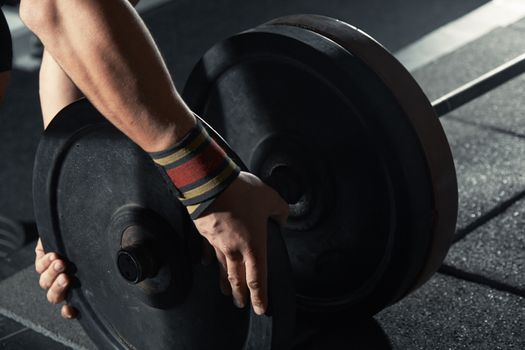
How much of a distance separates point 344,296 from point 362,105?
0.33 meters

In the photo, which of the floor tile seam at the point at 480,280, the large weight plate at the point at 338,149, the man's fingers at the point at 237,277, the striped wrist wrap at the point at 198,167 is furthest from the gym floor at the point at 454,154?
the striped wrist wrap at the point at 198,167

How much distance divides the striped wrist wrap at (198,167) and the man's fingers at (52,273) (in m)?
0.36

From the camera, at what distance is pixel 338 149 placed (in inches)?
55.6

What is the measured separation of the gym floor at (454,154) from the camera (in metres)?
1.48

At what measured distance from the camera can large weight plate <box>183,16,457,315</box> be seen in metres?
1.31

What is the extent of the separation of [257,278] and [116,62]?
306mm

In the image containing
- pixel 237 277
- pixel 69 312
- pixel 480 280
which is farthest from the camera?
pixel 480 280

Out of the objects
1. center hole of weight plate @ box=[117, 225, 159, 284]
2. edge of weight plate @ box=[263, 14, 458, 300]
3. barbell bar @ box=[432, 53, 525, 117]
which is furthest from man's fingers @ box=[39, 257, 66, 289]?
barbell bar @ box=[432, 53, 525, 117]

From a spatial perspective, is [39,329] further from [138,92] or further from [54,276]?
[138,92]

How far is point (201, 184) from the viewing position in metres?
1.07

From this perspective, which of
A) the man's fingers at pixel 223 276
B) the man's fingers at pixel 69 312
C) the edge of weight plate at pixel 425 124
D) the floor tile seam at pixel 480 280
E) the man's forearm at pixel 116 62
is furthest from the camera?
the floor tile seam at pixel 480 280

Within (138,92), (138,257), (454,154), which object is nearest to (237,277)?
(138,257)

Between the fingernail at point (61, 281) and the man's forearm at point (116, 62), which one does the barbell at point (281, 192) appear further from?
the man's forearm at point (116, 62)

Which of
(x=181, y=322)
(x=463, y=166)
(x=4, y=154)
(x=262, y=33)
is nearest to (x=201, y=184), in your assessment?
(x=181, y=322)
